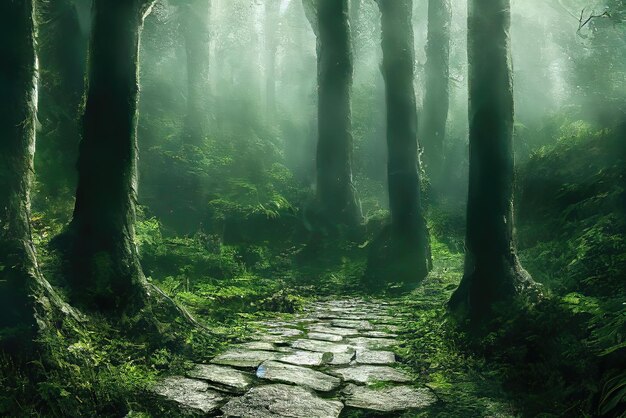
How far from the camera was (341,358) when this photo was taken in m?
5.21

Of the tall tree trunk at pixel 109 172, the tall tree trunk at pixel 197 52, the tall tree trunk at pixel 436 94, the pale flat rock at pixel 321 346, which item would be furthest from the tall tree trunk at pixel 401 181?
the tall tree trunk at pixel 197 52

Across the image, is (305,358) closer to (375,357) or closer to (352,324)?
(375,357)

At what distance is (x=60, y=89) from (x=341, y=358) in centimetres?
903

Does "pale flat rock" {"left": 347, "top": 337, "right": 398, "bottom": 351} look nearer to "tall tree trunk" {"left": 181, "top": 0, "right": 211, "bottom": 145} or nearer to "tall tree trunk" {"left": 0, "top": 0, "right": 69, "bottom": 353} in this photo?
"tall tree trunk" {"left": 0, "top": 0, "right": 69, "bottom": 353}

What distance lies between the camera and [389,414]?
3625 mm

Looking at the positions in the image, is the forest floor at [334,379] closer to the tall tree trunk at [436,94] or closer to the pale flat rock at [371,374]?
the pale flat rock at [371,374]

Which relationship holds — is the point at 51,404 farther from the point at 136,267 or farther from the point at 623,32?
the point at 623,32

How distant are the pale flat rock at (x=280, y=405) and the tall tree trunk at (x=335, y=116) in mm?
10280

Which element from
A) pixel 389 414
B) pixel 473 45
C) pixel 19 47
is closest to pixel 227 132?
pixel 473 45

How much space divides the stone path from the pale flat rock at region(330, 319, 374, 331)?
0.19 m

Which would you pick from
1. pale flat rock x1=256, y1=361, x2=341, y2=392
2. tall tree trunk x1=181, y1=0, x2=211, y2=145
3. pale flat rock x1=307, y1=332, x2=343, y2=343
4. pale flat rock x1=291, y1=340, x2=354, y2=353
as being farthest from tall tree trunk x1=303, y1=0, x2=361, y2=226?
pale flat rock x1=256, y1=361, x2=341, y2=392

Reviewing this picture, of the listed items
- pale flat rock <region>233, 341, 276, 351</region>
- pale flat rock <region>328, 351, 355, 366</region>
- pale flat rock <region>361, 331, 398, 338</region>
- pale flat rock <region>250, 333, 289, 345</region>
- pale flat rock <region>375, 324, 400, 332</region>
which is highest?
pale flat rock <region>233, 341, 276, 351</region>

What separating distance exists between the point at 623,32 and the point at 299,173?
14.1m

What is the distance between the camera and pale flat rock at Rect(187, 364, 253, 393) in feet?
13.6
